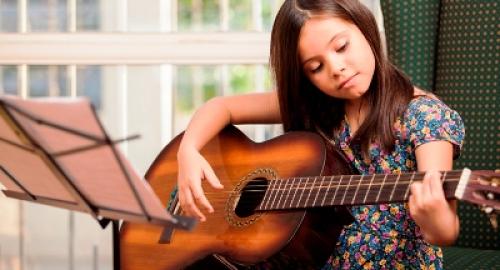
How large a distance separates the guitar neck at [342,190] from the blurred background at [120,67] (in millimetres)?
1129

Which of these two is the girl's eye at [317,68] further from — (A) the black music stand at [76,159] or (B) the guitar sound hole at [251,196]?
(A) the black music stand at [76,159]

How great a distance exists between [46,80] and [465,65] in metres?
1.50

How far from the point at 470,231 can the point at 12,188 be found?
4.02 ft

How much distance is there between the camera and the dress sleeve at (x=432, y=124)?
1.66m

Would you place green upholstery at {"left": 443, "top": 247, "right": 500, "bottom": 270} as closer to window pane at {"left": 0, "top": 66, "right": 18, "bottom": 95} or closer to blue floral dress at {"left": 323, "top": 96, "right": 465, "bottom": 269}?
blue floral dress at {"left": 323, "top": 96, "right": 465, "bottom": 269}

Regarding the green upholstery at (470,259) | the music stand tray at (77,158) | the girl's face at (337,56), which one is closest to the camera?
the music stand tray at (77,158)

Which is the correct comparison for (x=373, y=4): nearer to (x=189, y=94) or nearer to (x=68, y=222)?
(x=189, y=94)

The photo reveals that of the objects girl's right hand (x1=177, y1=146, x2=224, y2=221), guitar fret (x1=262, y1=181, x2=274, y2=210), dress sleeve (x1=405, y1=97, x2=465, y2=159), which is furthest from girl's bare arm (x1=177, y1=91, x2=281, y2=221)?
dress sleeve (x1=405, y1=97, x2=465, y2=159)

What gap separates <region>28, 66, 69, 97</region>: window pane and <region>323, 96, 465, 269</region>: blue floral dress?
1.54 metres

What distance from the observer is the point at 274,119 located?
208 cm

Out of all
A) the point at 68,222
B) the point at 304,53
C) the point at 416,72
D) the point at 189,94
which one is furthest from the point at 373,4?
the point at 68,222

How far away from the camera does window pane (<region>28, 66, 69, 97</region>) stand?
3.00m

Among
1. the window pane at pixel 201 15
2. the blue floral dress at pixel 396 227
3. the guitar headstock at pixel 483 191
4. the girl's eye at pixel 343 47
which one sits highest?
the girl's eye at pixel 343 47

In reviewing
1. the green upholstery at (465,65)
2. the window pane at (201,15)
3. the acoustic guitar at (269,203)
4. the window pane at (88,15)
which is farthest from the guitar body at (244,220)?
the window pane at (88,15)
